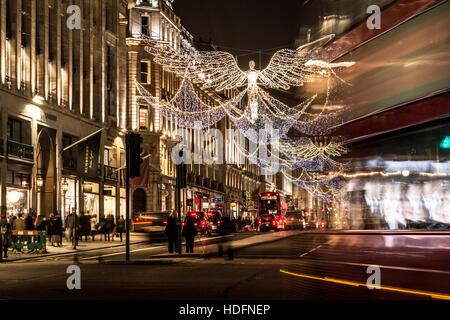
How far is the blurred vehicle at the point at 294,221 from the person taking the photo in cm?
7188

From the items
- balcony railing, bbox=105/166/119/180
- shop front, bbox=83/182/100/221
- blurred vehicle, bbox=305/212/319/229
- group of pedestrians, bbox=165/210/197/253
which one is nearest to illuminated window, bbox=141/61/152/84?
balcony railing, bbox=105/166/119/180

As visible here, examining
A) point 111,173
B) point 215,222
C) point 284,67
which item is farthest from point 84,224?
point 284,67

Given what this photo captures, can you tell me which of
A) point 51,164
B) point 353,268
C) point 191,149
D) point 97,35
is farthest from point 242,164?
point 353,268

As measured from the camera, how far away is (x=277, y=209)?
67375 millimetres

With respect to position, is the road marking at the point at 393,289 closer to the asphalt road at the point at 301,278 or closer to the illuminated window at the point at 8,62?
the asphalt road at the point at 301,278

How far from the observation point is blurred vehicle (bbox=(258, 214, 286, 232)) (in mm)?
65812

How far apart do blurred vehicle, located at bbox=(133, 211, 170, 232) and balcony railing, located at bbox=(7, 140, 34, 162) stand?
26.3ft

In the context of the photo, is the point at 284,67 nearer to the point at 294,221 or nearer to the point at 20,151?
the point at 20,151

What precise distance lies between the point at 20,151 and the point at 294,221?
126 ft

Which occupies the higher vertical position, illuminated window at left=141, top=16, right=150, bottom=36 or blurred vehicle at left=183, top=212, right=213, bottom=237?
illuminated window at left=141, top=16, right=150, bottom=36

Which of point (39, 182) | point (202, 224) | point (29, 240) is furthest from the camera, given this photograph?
point (202, 224)

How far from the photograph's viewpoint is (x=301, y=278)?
13367mm

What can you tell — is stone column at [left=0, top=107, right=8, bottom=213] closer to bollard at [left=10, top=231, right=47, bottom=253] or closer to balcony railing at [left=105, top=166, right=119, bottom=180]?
bollard at [left=10, top=231, right=47, bottom=253]

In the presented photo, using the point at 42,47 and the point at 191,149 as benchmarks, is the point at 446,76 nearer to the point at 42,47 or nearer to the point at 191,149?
the point at 42,47
